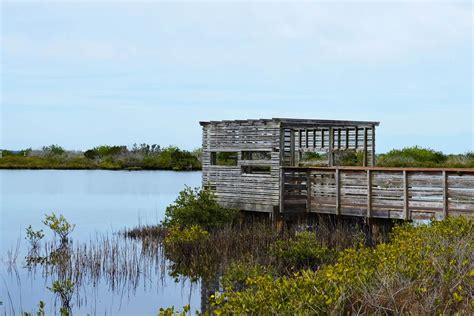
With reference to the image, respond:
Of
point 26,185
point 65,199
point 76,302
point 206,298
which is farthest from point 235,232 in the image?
point 26,185

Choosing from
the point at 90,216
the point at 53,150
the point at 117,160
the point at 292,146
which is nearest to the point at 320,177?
the point at 292,146

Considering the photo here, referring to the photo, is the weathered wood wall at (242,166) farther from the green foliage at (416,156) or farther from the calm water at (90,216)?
the green foliage at (416,156)

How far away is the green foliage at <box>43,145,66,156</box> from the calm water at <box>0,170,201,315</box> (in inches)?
149

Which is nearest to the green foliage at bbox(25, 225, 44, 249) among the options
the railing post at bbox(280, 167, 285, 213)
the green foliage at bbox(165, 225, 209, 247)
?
the green foliage at bbox(165, 225, 209, 247)

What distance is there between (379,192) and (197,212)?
239 inches

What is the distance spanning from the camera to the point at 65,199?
150 ft

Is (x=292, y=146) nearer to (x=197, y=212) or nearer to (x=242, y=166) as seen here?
(x=242, y=166)

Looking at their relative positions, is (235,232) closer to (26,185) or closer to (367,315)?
(367,315)

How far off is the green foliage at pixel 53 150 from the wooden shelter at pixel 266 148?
56008 mm

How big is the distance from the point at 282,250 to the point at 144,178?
47.3 metres

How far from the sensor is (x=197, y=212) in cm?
2295

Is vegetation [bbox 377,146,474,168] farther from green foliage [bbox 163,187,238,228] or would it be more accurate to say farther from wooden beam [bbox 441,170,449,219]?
wooden beam [bbox 441,170,449,219]

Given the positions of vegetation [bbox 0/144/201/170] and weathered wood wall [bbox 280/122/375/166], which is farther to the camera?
vegetation [bbox 0/144/201/170]

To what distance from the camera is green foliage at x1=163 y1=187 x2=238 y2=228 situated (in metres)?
22.8
